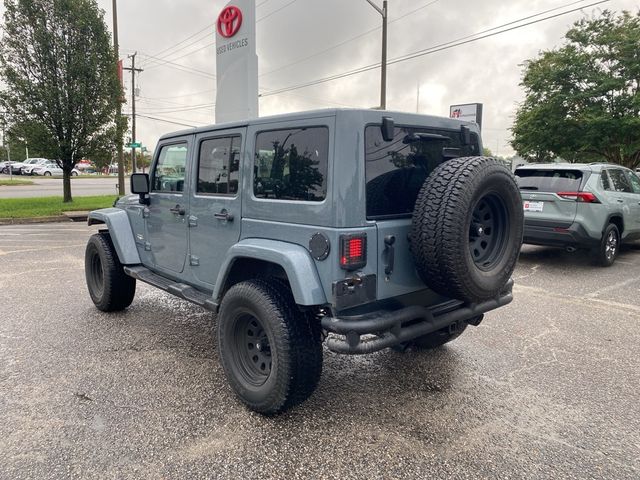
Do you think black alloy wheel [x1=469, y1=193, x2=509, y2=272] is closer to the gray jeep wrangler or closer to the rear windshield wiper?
the gray jeep wrangler

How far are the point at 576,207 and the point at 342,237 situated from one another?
578 centimetres

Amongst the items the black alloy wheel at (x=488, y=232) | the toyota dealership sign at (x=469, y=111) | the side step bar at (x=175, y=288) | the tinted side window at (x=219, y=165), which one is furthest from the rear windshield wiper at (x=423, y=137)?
the toyota dealership sign at (x=469, y=111)

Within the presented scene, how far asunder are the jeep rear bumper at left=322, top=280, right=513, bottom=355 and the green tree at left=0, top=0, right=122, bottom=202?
1451 centimetres

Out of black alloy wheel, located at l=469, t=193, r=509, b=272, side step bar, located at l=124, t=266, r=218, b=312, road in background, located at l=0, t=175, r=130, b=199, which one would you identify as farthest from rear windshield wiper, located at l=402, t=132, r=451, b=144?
road in background, located at l=0, t=175, r=130, b=199

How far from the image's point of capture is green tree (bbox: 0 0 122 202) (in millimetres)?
13656

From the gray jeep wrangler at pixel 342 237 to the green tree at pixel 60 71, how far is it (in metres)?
A: 13.0

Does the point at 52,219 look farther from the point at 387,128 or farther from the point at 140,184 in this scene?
the point at 387,128

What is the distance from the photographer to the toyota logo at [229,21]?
32.2ft

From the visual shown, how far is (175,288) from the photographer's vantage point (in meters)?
3.82

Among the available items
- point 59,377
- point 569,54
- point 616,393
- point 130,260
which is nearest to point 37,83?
point 130,260

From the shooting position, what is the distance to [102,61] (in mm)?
14633

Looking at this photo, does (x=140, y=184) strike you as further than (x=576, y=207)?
No

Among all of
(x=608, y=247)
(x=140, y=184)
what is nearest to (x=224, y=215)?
(x=140, y=184)

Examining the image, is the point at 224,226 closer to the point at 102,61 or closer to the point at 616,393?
the point at 616,393
